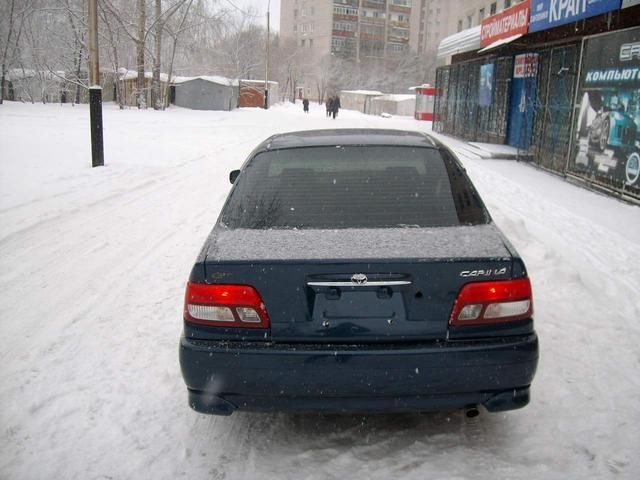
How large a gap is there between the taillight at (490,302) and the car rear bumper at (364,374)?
0.11 metres

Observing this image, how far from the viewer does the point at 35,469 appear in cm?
300

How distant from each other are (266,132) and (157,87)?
17.4 m

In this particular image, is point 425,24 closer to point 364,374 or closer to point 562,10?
point 562,10

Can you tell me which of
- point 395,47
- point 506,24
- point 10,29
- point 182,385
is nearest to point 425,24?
point 395,47

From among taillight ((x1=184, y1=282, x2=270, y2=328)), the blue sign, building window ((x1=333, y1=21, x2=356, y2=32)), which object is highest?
building window ((x1=333, y1=21, x2=356, y2=32))

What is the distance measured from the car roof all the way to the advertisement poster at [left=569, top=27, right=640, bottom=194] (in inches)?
278

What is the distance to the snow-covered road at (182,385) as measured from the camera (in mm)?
3027

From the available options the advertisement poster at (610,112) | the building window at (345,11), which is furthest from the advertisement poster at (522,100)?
the building window at (345,11)

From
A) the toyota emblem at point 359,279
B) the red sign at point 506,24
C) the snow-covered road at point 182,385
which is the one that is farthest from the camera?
the red sign at point 506,24

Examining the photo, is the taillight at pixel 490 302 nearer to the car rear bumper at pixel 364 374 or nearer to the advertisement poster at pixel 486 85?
the car rear bumper at pixel 364 374

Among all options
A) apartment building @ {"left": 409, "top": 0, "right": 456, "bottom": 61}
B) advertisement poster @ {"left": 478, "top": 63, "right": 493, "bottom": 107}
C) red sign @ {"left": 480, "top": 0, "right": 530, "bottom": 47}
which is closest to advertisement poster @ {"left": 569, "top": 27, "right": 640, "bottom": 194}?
red sign @ {"left": 480, "top": 0, "right": 530, "bottom": 47}

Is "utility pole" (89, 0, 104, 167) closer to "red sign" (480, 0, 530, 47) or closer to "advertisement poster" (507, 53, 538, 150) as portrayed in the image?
"red sign" (480, 0, 530, 47)

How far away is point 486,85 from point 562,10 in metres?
7.19

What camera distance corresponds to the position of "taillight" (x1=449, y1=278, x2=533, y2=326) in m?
2.86
